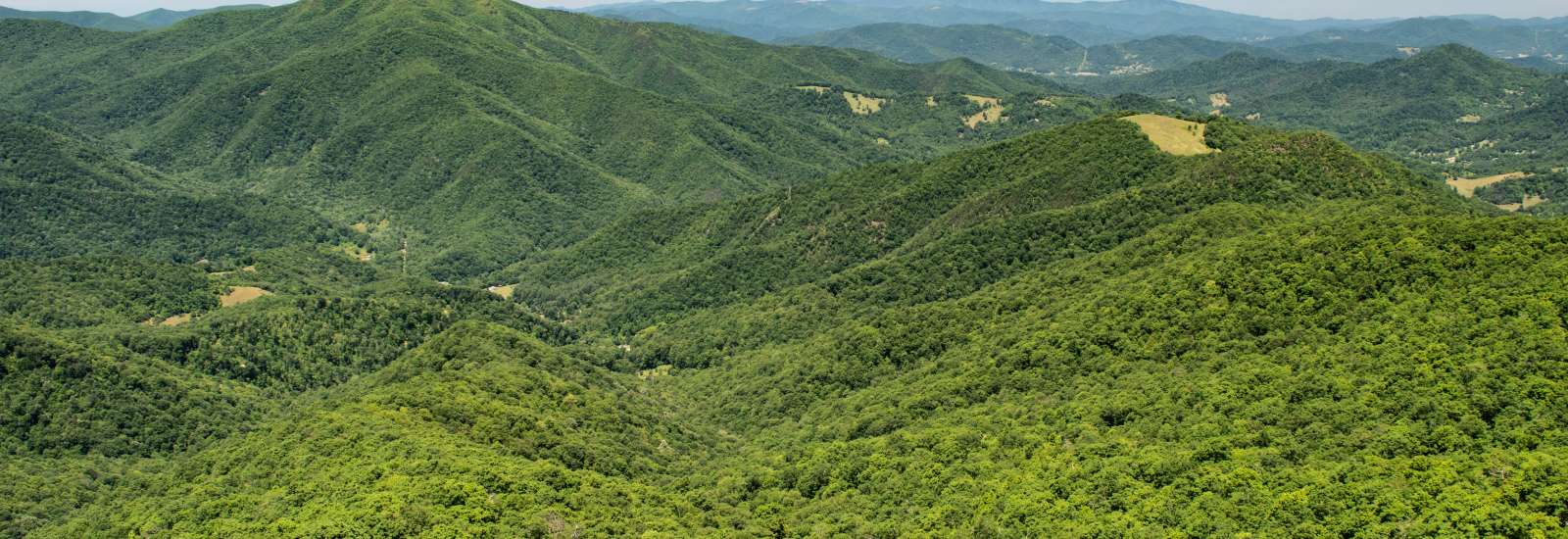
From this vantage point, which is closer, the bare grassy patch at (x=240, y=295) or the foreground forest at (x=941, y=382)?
the foreground forest at (x=941, y=382)

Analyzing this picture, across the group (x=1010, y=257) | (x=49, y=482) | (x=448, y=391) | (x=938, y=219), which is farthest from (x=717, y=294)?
(x=49, y=482)

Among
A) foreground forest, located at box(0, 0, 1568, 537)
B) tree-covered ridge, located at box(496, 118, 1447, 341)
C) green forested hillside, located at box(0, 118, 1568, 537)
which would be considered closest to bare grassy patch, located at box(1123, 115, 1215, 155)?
foreground forest, located at box(0, 0, 1568, 537)

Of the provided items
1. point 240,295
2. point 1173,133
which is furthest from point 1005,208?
point 240,295

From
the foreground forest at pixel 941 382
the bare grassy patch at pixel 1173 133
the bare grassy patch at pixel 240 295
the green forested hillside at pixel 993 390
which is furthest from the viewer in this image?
the bare grassy patch at pixel 240 295

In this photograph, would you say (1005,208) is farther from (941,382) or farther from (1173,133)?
(941,382)

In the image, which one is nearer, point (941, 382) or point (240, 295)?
point (941, 382)

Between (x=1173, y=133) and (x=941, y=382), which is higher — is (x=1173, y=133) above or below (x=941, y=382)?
above

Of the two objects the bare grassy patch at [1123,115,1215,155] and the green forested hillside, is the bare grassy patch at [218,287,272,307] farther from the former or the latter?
the bare grassy patch at [1123,115,1215,155]

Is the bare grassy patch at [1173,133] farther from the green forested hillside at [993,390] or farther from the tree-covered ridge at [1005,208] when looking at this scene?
the green forested hillside at [993,390]

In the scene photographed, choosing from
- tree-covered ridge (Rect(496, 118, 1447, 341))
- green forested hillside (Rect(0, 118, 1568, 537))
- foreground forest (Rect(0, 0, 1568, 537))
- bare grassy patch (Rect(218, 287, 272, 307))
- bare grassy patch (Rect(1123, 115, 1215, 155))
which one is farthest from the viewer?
bare grassy patch (Rect(218, 287, 272, 307))

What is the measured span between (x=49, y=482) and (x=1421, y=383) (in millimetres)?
136956

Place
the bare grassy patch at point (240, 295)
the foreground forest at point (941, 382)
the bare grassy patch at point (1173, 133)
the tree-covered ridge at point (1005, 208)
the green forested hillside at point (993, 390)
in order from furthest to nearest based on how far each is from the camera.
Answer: the bare grassy patch at point (240, 295) → the bare grassy patch at point (1173, 133) → the tree-covered ridge at point (1005, 208) → the foreground forest at point (941, 382) → the green forested hillside at point (993, 390)

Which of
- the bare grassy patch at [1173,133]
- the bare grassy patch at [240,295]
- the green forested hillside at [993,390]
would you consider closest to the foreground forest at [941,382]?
the green forested hillside at [993,390]

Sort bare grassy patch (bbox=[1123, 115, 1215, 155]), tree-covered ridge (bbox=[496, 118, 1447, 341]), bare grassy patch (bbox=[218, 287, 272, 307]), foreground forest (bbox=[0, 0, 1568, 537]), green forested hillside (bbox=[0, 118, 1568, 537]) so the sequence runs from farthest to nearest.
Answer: bare grassy patch (bbox=[218, 287, 272, 307]) < bare grassy patch (bbox=[1123, 115, 1215, 155]) < tree-covered ridge (bbox=[496, 118, 1447, 341]) < foreground forest (bbox=[0, 0, 1568, 537]) < green forested hillside (bbox=[0, 118, 1568, 537])
